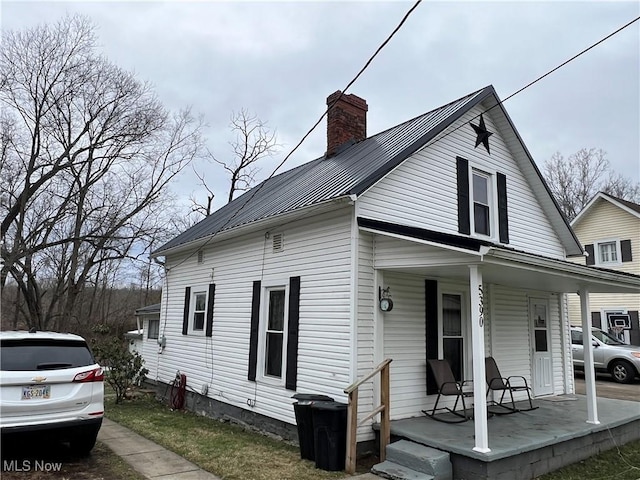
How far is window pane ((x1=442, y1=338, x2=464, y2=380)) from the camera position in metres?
7.62

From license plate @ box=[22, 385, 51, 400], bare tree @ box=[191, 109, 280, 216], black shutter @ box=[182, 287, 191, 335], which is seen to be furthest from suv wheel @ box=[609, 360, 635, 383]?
bare tree @ box=[191, 109, 280, 216]

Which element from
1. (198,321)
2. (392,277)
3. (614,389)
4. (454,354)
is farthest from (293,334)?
(614,389)

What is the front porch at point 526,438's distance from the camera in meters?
5.19

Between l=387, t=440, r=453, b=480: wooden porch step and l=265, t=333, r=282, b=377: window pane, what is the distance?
270 cm

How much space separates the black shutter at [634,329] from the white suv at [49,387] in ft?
63.2

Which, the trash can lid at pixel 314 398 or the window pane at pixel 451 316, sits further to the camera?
the window pane at pixel 451 316

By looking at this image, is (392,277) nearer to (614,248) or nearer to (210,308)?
(210,308)

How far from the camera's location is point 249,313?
862 centimetres

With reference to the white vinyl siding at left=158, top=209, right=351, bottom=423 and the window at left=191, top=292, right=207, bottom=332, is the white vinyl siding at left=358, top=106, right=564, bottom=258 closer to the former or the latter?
the white vinyl siding at left=158, top=209, right=351, bottom=423

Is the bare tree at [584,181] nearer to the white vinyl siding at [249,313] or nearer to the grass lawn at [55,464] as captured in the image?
the white vinyl siding at [249,313]

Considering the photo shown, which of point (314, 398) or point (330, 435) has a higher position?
point (314, 398)

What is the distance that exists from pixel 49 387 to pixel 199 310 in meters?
5.58

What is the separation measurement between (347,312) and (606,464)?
421cm

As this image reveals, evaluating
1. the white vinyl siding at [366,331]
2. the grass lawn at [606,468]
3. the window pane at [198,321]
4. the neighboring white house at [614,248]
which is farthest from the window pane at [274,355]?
the neighboring white house at [614,248]
